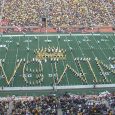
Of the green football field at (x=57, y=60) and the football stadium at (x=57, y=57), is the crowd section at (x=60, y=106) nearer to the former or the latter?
the football stadium at (x=57, y=57)

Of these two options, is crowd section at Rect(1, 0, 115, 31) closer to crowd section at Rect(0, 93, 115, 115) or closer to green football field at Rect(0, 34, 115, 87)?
green football field at Rect(0, 34, 115, 87)

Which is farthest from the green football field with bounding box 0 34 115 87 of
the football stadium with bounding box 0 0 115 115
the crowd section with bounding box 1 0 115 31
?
the crowd section with bounding box 1 0 115 31

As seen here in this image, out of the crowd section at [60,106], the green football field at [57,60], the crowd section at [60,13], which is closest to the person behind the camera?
the crowd section at [60,106]

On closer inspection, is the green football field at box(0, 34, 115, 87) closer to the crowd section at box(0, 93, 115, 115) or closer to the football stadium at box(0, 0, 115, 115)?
the football stadium at box(0, 0, 115, 115)

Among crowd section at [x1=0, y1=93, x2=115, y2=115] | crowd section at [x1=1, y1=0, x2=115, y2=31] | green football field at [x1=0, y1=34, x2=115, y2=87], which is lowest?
crowd section at [x1=0, y1=93, x2=115, y2=115]

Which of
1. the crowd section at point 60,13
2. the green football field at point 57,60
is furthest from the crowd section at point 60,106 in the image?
the crowd section at point 60,13

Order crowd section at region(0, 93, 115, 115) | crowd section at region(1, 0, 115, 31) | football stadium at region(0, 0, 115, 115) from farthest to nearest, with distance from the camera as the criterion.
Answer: crowd section at region(1, 0, 115, 31) → football stadium at region(0, 0, 115, 115) → crowd section at region(0, 93, 115, 115)

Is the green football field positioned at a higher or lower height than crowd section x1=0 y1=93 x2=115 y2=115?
higher

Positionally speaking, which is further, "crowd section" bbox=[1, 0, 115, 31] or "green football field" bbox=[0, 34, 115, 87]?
"crowd section" bbox=[1, 0, 115, 31]

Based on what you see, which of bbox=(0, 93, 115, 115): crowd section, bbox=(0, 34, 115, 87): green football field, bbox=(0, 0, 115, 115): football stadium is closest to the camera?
bbox=(0, 93, 115, 115): crowd section

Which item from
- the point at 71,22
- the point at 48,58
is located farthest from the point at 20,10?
the point at 48,58
